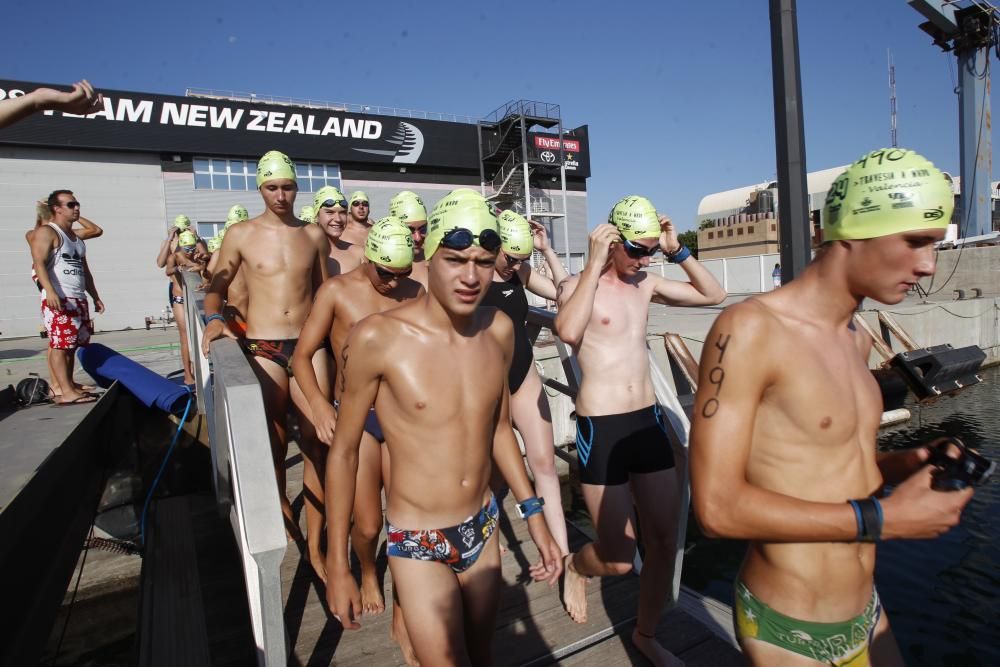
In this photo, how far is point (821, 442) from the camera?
1.66 metres

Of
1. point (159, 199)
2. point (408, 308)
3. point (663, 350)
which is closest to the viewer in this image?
point (408, 308)

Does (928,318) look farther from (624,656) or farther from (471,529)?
(471,529)

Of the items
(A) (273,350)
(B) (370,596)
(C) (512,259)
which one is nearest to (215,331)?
(A) (273,350)

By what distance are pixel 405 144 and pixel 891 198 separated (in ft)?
116

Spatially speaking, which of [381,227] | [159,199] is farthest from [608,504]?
[159,199]

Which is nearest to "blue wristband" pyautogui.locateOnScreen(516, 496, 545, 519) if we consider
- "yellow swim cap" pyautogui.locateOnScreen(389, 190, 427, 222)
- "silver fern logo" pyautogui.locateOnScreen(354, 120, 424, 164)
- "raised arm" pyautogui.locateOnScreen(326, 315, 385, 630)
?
"raised arm" pyautogui.locateOnScreen(326, 315, 385, 630)

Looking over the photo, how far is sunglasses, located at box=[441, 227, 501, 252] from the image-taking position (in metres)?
2.20

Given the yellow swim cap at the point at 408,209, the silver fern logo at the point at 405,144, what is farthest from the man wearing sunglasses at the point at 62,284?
the silver fern logo at the point at 405,144

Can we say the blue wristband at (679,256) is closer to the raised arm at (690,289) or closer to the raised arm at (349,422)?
the raised arm at (690,289)

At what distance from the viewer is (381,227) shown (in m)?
3.24

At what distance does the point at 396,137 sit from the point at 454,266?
34408 millimetres

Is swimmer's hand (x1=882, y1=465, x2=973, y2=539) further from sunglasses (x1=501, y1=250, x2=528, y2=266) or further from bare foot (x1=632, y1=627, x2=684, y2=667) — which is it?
sunglasses (x1=501, y1=250, x2=528, y2=266)

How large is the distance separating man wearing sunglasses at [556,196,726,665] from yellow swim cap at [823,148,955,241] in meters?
1.58

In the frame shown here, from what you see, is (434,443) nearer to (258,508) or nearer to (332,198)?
(258,508)
